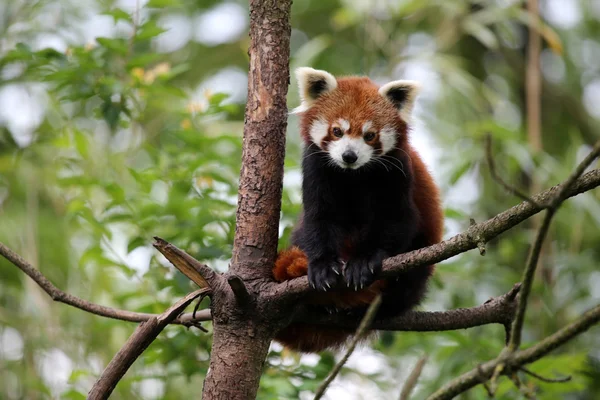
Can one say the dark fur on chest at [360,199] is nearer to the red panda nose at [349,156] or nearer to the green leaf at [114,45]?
the red panda nose at [349,156]

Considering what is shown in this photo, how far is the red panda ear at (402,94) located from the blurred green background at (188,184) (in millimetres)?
172

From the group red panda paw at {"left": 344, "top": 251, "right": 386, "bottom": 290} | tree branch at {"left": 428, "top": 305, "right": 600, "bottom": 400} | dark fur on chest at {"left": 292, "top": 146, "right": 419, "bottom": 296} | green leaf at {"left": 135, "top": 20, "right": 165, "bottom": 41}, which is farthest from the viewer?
green leaf at {"left": 135, "top": 20, "right": 165, "bottom": 41}

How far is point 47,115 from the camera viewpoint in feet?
14.5

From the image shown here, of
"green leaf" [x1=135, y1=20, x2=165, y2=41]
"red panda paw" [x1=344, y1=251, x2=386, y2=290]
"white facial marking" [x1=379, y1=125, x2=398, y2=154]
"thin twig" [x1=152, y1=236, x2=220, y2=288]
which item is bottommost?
"thin twig" [x1=152, y1=236, x2=220, y2=288]

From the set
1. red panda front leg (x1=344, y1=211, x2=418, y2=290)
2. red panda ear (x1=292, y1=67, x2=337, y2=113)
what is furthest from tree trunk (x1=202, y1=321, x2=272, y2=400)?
red panda ear (x1=292, y1=67, x2=337, y2=113)

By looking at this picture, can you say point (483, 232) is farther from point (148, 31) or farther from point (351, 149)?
point (148, 31)

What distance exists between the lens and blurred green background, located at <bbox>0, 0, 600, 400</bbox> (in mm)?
2844

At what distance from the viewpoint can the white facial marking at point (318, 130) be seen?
287cm

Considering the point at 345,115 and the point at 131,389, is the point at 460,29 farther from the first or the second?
the point at 131,389

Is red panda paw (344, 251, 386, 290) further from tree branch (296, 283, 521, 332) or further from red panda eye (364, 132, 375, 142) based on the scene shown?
red panda eye (364, 132, 375, 142)

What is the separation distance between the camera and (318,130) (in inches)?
114

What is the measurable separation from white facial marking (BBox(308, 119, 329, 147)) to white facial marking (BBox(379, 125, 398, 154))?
24cm

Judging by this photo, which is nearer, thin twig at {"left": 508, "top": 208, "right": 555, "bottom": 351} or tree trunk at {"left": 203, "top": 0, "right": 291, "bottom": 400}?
thin twig at {"left": 508, "top": 208, "right": 555, "bottom": 351}

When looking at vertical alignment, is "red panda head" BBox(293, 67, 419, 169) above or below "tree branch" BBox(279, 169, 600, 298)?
above
